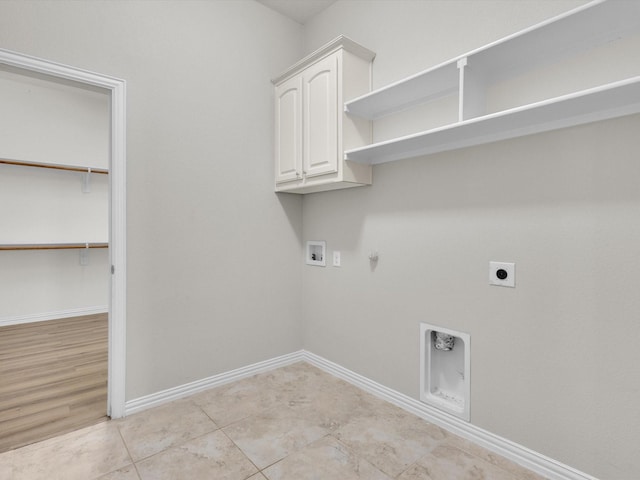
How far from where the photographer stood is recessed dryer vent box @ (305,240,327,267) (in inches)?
108

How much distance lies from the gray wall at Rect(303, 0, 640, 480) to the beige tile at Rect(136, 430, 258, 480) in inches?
41.5

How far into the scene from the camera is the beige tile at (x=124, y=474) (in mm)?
1558

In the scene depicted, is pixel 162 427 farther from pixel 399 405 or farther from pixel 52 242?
pixel 52 242

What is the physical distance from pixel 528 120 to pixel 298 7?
83.5 inches

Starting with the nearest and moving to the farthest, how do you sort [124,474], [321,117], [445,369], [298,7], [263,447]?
[124,474] < [263,447] < [445,369] < [321,117] < [298,7]

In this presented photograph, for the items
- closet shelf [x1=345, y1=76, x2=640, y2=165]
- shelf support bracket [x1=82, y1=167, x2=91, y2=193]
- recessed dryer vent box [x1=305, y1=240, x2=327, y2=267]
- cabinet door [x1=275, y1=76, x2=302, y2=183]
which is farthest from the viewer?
shelf support bracket [x1=82, y1=167, x2=91, y2=193]

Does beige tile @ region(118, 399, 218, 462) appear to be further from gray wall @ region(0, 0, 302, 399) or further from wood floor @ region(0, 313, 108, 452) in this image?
wood floor @ region(0, 313, 108, 452)

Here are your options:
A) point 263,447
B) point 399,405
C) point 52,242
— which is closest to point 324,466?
point 263,447

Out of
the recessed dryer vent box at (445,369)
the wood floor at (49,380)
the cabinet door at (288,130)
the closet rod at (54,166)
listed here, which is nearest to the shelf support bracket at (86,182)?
the closet rod at (54,166)

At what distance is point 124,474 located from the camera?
1584mm

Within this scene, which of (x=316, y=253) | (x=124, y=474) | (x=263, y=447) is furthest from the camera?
(x=316, y=253)

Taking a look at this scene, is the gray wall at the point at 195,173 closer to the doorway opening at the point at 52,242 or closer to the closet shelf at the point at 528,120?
the doorway opening at the point at 52,242

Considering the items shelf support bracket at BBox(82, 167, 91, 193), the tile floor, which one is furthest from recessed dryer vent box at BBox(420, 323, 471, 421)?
shelf support bracket at BBox(82, 167, 91, 193)

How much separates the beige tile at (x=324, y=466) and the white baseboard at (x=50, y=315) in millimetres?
4001
